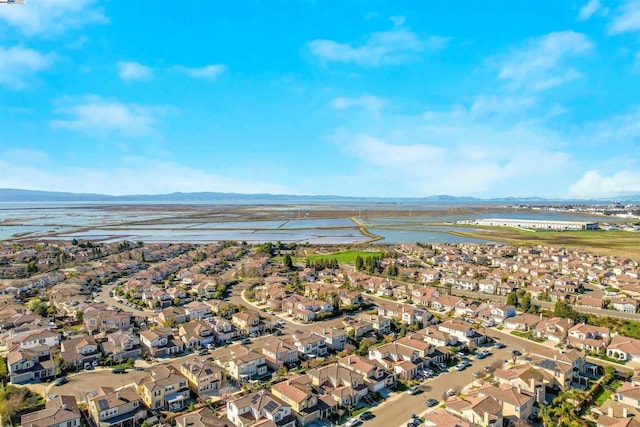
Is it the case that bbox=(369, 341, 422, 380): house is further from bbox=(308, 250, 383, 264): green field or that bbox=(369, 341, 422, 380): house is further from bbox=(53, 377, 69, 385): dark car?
bbox=(308, 250, 383, 264): green field

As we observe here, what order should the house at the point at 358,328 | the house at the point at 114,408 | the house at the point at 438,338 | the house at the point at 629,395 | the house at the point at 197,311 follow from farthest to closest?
the house at the point at 197,311
the house at the point at 358,328
the house at the point at 438,338
the house at the point at 629,395
the house at the point at 114,408

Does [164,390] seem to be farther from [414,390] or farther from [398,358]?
[398,358]

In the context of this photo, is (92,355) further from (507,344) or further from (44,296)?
(507,344)

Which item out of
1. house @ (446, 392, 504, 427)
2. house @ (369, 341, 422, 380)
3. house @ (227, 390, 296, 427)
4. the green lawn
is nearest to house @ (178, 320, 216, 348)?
house @ (227, 390, 296, 427)

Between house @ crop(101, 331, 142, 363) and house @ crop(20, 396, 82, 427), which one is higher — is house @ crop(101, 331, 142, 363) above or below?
below

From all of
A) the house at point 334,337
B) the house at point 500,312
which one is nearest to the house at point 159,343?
the house at point 334,337

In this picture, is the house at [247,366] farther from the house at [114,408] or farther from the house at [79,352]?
the house at [79,352]
